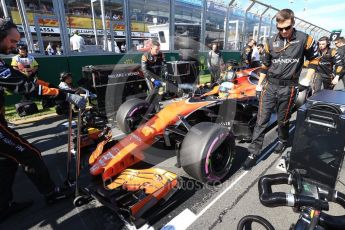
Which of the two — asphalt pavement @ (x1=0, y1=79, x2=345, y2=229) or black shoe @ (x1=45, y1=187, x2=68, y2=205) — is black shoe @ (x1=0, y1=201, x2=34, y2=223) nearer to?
asphalt pavement @ (x1=0, y1=79, x2=345, y2=229)

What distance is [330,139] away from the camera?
2326 mm

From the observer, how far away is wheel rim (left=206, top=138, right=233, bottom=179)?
9.07ft

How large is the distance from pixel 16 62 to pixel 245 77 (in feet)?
17.5

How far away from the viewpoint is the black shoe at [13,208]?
2340 mm

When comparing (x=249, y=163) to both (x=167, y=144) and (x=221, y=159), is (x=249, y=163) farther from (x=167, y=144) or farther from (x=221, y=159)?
(x=167, y=144)

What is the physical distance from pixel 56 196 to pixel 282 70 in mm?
3087

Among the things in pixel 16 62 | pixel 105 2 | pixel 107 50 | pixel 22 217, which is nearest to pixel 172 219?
pixel 22 217

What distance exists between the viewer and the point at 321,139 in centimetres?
238

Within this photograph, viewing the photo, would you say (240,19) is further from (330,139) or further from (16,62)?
(330,139)

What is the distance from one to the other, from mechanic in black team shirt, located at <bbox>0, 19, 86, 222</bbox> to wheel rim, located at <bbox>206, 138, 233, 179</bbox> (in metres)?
1.58

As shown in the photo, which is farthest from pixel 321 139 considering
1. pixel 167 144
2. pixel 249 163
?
pixel 167 144

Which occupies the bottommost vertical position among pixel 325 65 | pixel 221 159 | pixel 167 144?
pixel 221 159

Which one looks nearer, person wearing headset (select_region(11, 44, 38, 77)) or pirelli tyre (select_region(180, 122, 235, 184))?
pirelli tyre (select_region(180, 122, 235, 184))

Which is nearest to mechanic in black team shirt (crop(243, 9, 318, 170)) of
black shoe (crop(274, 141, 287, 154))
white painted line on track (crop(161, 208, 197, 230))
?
black shoe (crop(274, 141, 287, 154))
